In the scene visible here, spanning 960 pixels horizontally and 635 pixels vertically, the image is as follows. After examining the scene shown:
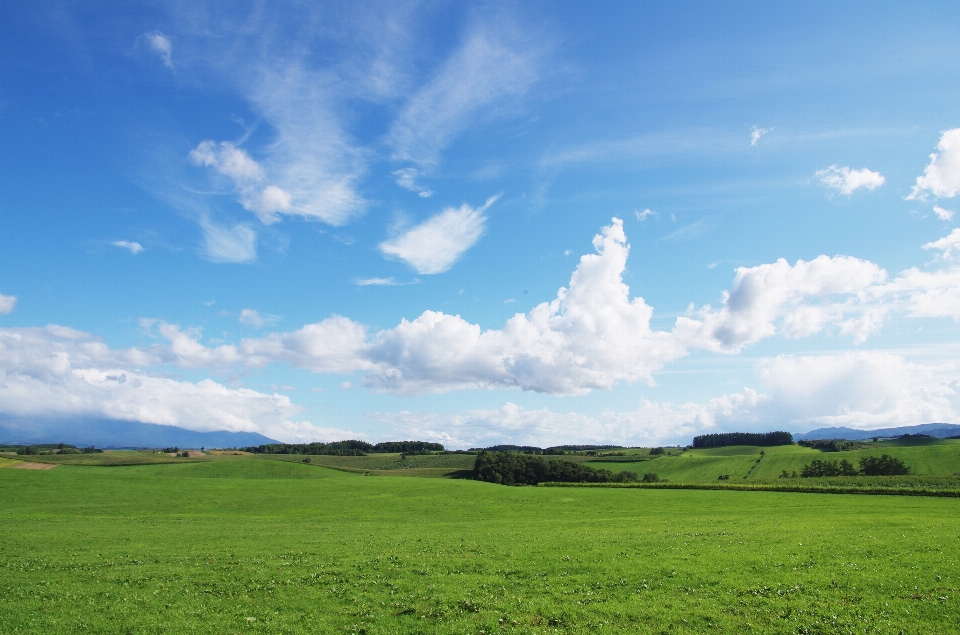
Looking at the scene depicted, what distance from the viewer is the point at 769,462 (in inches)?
6831

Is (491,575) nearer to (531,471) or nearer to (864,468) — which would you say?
(531,471)

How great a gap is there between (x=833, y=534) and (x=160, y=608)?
37.3m

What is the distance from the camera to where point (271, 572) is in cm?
2542

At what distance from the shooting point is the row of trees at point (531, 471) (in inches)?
5463

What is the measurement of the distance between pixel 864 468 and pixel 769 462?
136 feet

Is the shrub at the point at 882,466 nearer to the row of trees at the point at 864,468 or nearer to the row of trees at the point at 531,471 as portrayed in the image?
the row of trees at the point at 864,468

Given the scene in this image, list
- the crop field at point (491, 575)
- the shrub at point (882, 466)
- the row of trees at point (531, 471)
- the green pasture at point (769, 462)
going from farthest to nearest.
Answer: the green pasture at point (769, 462), the row of trees at point (531, 471), the shrub at point (882, 466), the crop field at point (491, 575)

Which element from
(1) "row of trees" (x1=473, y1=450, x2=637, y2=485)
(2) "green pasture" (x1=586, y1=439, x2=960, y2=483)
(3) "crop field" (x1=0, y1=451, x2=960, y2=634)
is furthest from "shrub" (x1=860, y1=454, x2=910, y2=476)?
(3) "crop field" (x1=0, y1=451, x2=960, y2=634)

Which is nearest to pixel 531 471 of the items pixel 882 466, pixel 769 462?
pixel 769 462

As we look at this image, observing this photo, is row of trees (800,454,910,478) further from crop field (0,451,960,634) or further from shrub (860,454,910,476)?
crop field (0,451,960,634)

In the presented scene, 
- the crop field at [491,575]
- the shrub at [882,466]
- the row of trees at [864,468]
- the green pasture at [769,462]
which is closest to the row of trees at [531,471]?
the green pasture at [769,462]

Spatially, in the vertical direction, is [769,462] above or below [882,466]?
below

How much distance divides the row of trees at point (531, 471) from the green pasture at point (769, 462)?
32.2 m

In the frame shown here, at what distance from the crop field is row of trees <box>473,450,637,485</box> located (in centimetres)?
9098
